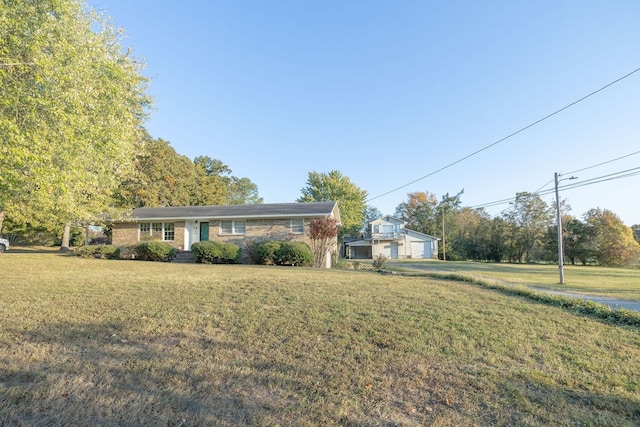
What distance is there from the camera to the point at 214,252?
1655 cm

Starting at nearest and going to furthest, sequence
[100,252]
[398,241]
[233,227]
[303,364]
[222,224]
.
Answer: [303,364] < [100,252] < [233,227] < [222,224] < [398,241]

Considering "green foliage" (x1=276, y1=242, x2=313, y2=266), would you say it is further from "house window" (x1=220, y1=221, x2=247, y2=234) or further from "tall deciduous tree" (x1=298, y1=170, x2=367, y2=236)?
"tall deciduous tree" (x1=298, y1=170, x2=367, y2=236)

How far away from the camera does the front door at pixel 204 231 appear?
1962cm

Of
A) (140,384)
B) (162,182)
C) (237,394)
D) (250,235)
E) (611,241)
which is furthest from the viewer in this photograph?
(611,241)

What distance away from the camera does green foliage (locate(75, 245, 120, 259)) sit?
1805 centimetres

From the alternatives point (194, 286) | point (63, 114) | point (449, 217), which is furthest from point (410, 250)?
point (63, 114)

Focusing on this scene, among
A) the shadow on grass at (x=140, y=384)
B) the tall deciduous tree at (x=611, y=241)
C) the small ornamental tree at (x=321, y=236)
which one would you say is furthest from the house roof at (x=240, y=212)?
the tall deciduous tree at (x=611, y=241)

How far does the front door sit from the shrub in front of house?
2247 mm

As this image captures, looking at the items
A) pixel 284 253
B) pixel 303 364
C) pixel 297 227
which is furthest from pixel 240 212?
pixel 303 364

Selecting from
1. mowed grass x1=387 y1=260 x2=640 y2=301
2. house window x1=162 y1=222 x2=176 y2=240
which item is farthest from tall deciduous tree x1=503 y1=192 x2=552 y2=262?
house window x1=162 y1=222 x2=176 y2=240

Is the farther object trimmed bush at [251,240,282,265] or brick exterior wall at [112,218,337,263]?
brick exterior wall at [112,218,337,263]

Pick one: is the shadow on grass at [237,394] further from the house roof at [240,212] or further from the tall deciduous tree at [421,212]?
the tall deciduous tree at [421,212]

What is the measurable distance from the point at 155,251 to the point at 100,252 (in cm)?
402

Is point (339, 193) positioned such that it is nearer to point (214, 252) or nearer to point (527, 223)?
point (527, 223)
